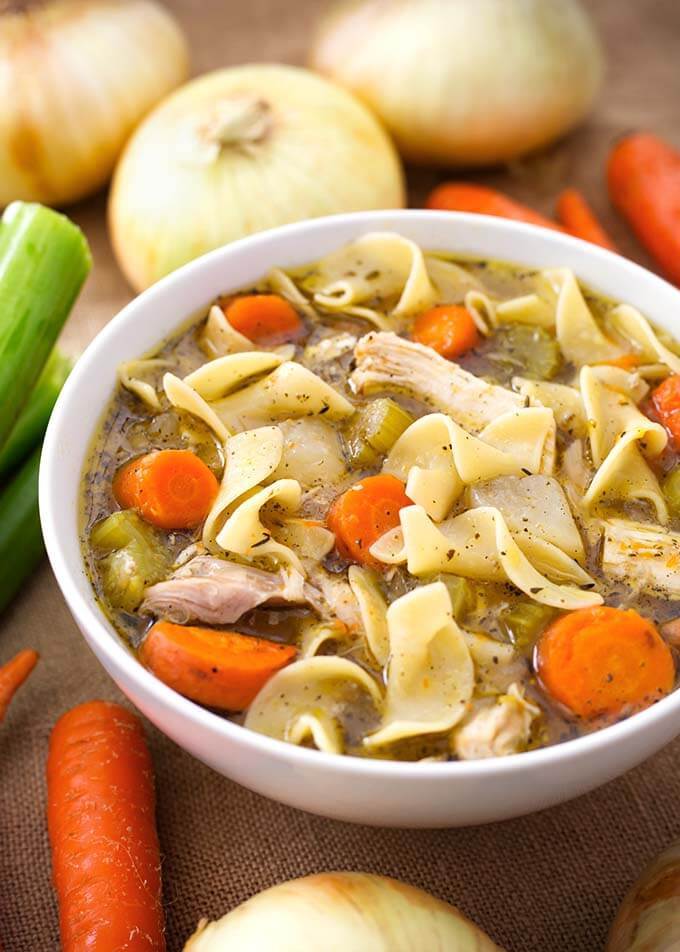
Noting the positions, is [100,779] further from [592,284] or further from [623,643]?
[592,284]

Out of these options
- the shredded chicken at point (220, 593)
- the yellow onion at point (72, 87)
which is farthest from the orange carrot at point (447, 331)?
the yellow onion at point (72, 87)

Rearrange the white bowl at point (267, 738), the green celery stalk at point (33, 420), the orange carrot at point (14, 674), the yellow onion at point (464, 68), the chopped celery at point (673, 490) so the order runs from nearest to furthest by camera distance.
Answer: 1. the white bowl at point (267, 738)
2. the chopped celery at point (673, 490)
3. the orange carrot at point (14, 674)
4. the green celery stalk at point (33, 420)
5. the yellow onion at point (464, 68)

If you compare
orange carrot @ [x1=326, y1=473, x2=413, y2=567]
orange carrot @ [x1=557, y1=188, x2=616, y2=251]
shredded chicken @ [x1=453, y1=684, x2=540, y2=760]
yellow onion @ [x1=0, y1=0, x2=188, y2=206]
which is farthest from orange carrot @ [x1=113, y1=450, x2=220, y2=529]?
orange carrot @ [x1=557, y1=188, x2=616, y2=251]

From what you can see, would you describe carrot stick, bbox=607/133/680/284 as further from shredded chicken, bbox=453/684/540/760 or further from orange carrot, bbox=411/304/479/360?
shredded chicken, bbox=453/684/540/760

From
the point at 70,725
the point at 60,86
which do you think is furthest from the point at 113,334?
the point at 60,86

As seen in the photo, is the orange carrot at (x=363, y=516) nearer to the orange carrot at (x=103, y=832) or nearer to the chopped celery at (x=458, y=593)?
the chopped celery at (x=458, y=593)

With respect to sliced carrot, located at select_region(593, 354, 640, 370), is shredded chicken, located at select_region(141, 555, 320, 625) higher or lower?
higher
